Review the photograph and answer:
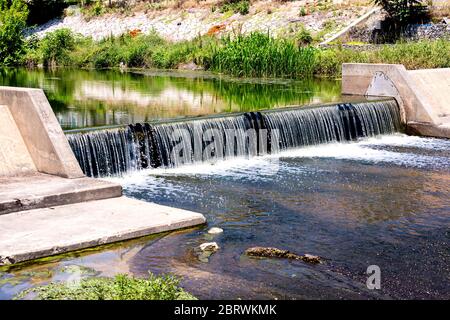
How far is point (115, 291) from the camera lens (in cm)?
633

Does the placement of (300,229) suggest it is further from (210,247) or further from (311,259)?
(210,247)

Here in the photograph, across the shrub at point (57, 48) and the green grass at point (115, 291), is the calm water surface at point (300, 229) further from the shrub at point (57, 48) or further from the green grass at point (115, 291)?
the shrub at point (57, 48)

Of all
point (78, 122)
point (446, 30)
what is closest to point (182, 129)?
point (78, 122)

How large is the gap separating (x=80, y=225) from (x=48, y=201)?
982 mm

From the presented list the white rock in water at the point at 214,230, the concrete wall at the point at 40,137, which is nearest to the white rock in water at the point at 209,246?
the white rock in water at the point at 214,230

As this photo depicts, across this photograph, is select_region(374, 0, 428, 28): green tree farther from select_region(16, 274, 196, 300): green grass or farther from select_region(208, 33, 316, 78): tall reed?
select_region(16, 274, 196, 300): green grass

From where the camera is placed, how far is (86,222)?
29.7 feet

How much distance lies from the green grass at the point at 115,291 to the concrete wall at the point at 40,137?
4.29 meters

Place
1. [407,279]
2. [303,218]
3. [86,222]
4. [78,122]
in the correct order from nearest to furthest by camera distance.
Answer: [407,279]
[86,222]
[303,218]
[78,122]

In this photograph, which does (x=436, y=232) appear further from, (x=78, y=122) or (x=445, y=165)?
(x=78, y=122)

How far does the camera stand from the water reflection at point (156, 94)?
695 inches

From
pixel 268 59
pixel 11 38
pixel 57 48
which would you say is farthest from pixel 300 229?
pixel 57 48

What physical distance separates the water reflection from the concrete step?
4.75 meters
